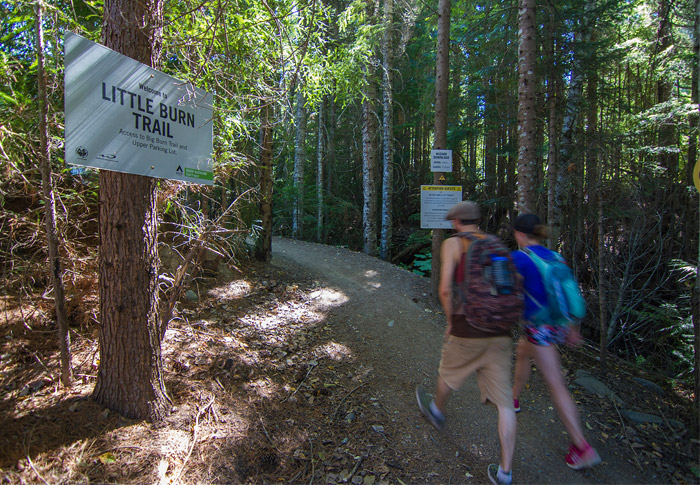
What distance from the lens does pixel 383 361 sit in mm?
4699

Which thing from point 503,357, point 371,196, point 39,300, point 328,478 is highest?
point 371,196

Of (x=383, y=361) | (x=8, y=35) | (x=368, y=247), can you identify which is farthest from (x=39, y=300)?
(x=368, y=247)

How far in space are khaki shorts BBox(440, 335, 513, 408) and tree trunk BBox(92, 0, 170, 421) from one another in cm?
254

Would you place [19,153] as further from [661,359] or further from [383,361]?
[661,359]

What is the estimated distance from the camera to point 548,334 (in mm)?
2955

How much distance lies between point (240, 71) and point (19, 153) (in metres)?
2.32

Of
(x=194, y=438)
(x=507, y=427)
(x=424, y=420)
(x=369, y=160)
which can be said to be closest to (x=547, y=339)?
(x=507, y=427)

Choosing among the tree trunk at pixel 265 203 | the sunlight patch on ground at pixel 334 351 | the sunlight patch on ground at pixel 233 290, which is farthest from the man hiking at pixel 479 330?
the tree trunk at pixel 265 203

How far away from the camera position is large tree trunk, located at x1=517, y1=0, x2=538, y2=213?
541cm

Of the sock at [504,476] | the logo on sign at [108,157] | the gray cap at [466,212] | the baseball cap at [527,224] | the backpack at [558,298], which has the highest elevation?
the logo on sign at [108,157]

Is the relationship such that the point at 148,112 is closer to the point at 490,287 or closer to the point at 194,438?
the point at 194,438

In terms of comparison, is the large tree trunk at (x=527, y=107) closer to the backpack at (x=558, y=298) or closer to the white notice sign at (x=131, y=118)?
the backpack at (x=558, y=298)

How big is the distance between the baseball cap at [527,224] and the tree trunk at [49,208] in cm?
Result: 398

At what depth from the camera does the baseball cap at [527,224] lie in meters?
3.19
